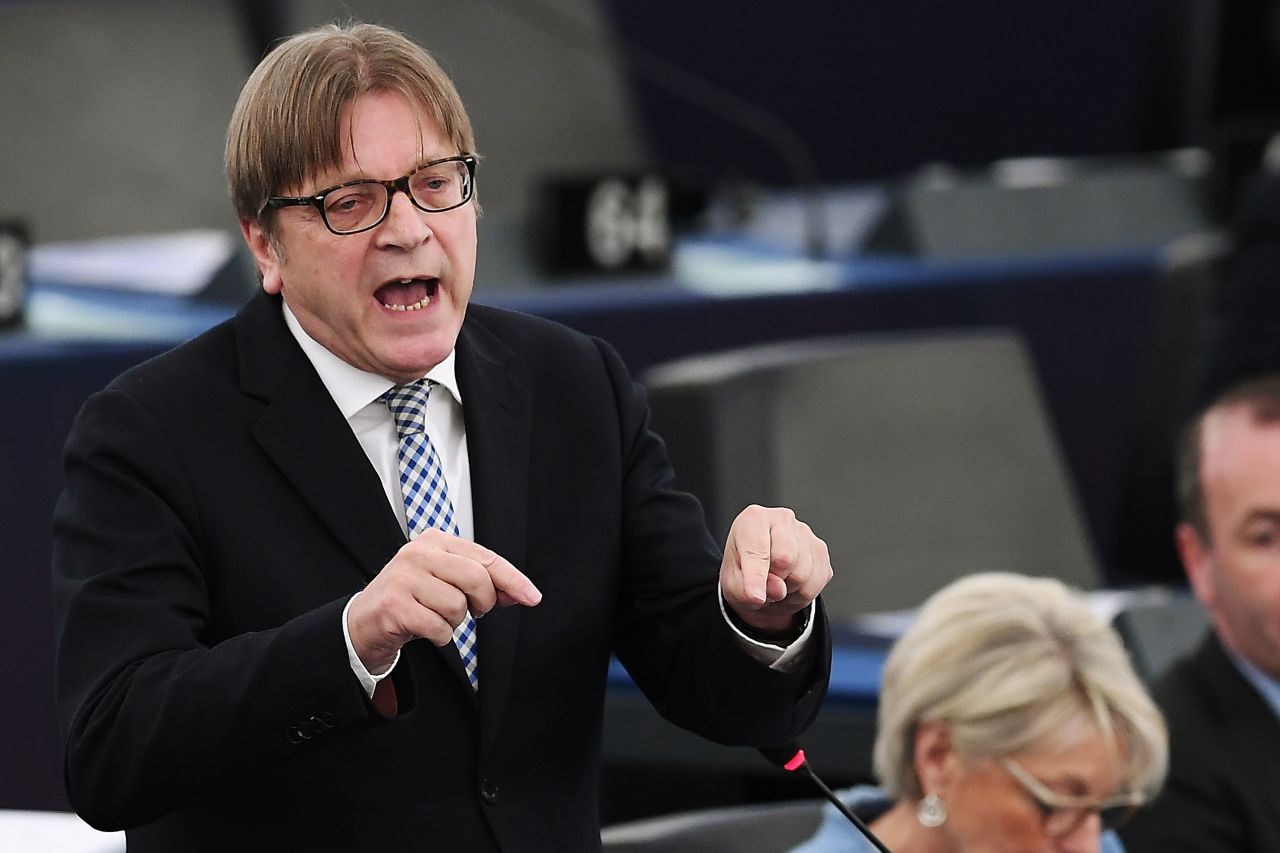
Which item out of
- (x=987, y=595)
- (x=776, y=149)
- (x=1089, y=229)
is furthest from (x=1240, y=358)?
(x=776, y=149)

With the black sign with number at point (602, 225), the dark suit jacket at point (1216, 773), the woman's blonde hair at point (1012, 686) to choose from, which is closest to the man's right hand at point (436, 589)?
the woman's blonde hair at point (1012, 686)

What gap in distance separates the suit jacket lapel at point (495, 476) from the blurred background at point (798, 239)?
2.67 ft

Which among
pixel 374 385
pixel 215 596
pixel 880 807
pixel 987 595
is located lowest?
pixel 880 807

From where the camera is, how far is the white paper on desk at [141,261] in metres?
3.63

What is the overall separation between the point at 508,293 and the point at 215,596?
2.42 metres

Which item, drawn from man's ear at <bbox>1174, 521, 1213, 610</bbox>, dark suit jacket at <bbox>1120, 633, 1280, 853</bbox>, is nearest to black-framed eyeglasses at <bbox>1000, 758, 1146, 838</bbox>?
dark suit jacket at <bbox>1120, 633, 1280, 853</bbox>

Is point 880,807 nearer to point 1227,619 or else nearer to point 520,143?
point 1227,619

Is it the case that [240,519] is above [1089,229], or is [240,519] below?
above

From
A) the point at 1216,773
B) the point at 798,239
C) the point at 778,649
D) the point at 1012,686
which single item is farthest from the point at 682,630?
the point at 798,239

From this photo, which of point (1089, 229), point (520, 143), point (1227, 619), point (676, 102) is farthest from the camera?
point (676, 102)

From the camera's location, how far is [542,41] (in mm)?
4344

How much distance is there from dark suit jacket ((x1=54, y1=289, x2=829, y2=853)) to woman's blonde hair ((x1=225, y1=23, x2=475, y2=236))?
14cm

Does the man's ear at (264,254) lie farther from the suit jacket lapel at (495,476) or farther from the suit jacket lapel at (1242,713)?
the suit jacket lapel at (1242,713)

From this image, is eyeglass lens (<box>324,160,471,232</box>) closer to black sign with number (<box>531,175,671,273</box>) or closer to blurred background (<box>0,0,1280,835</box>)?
blurred background (<box>0,0,1280,835</box>)
